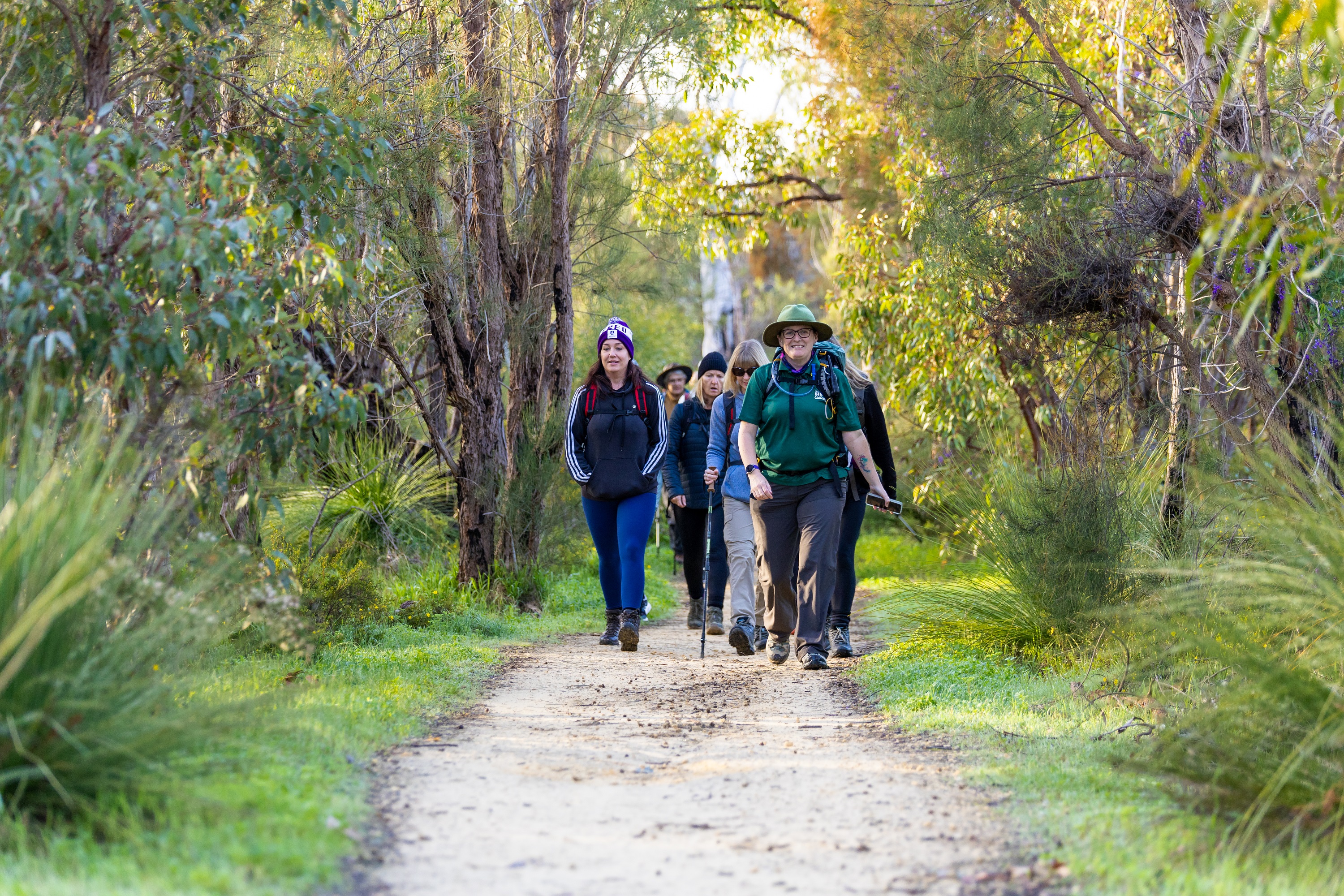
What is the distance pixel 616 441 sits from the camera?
8.12 meters

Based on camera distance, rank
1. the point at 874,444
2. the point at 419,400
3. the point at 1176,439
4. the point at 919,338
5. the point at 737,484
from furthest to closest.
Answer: the point at 919,338
the point at 419,400
the point at 737,484
the point at 874,444
the point at 1176,439

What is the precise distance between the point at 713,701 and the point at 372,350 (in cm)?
683

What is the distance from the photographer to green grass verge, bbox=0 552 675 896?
10.1ft

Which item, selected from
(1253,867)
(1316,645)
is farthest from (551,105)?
(1253,867)

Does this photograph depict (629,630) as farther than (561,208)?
No

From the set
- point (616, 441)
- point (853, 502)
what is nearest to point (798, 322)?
point (853, 502)

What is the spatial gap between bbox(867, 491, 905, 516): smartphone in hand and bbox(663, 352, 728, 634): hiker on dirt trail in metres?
1.70

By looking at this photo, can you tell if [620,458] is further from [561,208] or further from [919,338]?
[919,338]

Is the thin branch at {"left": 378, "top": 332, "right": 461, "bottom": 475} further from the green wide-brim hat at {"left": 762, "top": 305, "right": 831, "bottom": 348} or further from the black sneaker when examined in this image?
the black sneaker

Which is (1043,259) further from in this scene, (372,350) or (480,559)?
(372,350)

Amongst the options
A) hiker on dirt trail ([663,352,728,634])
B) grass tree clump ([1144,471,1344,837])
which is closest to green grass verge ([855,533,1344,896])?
grass tree clump ([1144,471,1344,837])

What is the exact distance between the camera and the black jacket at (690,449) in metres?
9.34

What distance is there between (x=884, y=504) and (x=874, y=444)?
0.56 meters

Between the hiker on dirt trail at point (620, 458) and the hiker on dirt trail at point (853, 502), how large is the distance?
126cm
